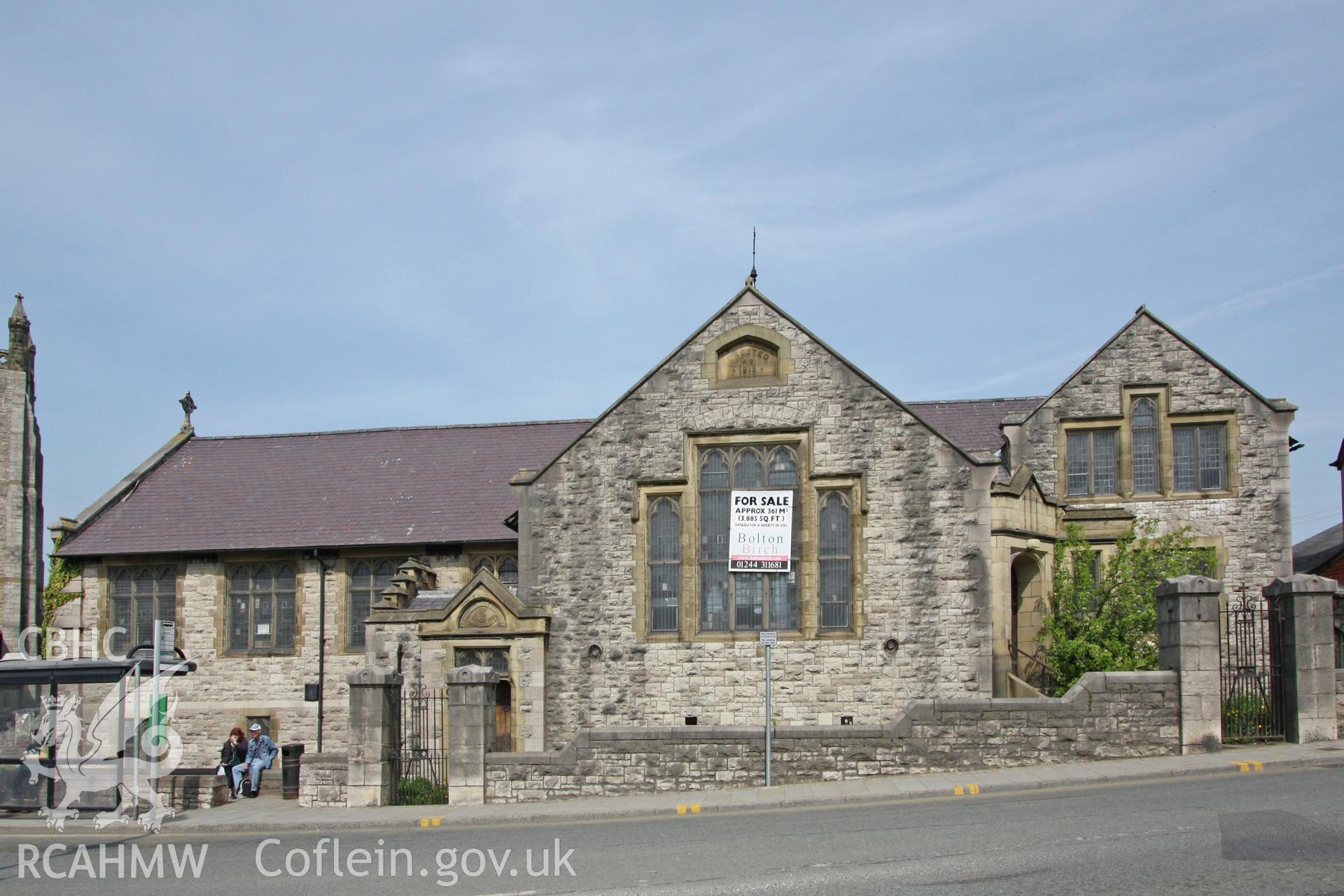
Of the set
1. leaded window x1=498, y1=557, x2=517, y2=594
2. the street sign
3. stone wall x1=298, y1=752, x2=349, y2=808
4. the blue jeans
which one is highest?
leaded window x1=498, y1=557, x2=517, y2=594

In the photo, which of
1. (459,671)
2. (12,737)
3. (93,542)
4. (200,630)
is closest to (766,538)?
(459,671)

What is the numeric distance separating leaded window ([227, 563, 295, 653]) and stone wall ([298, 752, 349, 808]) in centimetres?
1079

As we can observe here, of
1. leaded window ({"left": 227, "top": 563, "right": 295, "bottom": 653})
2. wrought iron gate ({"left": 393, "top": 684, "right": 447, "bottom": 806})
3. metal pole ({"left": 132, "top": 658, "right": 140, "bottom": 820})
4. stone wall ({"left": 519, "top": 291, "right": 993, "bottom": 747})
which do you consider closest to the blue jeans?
wrought iron gate ({"left": 393, "top": 684, "right": 447, "bottom": 806})

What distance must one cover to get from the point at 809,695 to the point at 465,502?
11687 mm

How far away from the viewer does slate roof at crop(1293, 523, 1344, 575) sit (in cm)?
4650

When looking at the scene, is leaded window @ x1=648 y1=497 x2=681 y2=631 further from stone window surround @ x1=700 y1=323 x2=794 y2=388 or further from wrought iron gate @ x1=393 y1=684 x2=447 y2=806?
wrought iron gate @ x1=393 y1=684 x2=447 y2=806

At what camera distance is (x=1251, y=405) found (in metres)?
27.3

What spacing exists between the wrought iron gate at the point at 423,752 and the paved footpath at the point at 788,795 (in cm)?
55

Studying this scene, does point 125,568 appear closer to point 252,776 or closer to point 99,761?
point 252,776

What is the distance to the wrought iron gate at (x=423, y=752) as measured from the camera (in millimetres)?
21688

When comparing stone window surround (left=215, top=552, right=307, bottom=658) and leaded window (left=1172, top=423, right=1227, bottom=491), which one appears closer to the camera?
leaded window (left=1172, top=423, right=1227, bottom=491)

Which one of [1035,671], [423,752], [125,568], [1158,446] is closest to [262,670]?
[125,568]

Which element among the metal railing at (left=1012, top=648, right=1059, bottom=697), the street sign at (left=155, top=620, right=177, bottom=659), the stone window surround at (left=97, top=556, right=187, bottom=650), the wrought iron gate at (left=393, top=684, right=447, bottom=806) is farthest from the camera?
the stone window surround at (left=97, top=556, right=187, bottom=650)

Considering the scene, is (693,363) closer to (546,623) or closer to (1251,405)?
(546,623)
